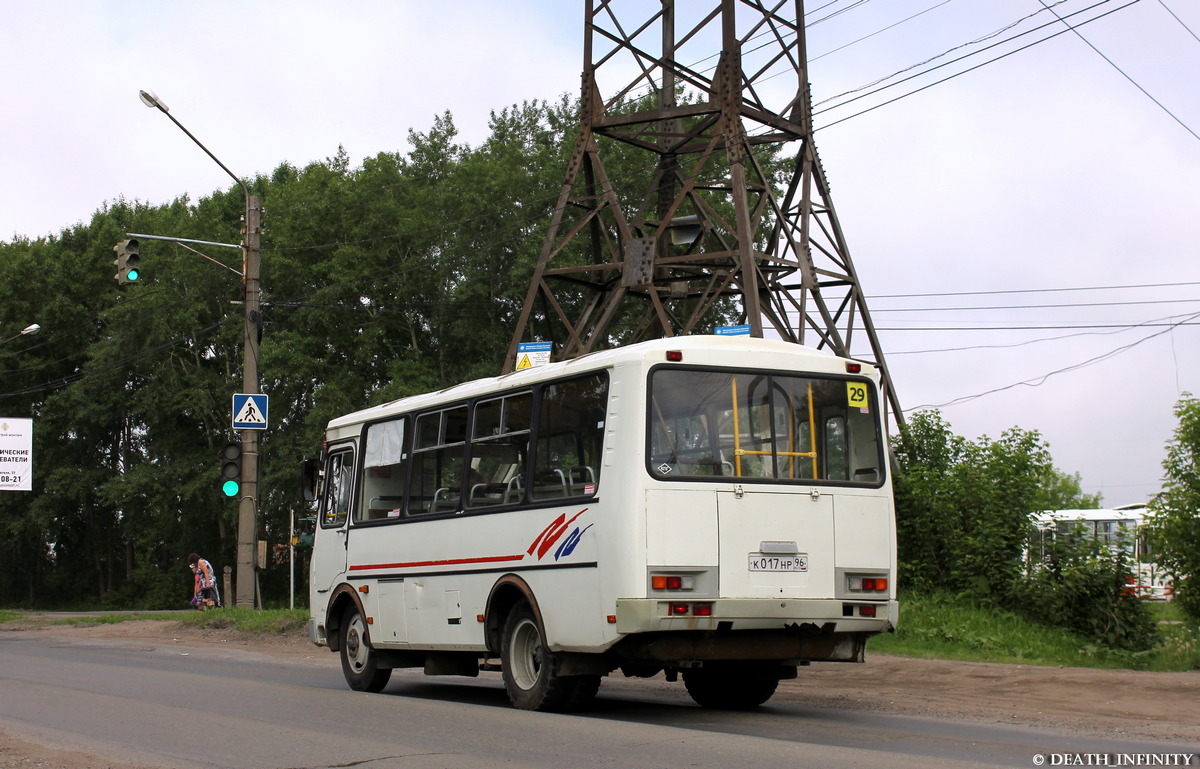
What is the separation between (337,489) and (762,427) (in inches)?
246

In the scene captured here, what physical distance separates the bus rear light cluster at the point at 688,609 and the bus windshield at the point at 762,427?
99 cm

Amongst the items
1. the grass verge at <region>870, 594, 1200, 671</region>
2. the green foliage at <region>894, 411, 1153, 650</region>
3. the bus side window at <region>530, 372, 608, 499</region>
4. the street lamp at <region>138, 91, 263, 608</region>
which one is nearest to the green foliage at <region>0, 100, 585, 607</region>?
the street lamp at <region>138, 91, 263, 608</region>

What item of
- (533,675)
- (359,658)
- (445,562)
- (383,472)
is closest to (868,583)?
(533,675)

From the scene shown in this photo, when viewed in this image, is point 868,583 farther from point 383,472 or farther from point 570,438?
point 383,472

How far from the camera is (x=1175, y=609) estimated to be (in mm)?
17672

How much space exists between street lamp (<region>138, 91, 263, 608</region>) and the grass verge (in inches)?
459

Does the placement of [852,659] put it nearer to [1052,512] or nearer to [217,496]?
[1052,512]

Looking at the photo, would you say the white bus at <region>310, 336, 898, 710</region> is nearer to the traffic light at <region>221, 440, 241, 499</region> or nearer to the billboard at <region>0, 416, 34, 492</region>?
the traffic light at <region>221, 440, 241, 499</region>

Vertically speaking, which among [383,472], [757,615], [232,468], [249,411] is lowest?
[757,615]

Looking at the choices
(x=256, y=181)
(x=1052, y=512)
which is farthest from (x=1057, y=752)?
(x=256, y=181)

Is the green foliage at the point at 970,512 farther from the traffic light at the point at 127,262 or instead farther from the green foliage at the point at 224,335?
the green foliage at the point at 224,335

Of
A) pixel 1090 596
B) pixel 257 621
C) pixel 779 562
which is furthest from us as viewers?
pixel 257 621

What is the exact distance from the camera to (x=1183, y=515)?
55.6 ft

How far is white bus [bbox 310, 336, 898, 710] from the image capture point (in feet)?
33.5
